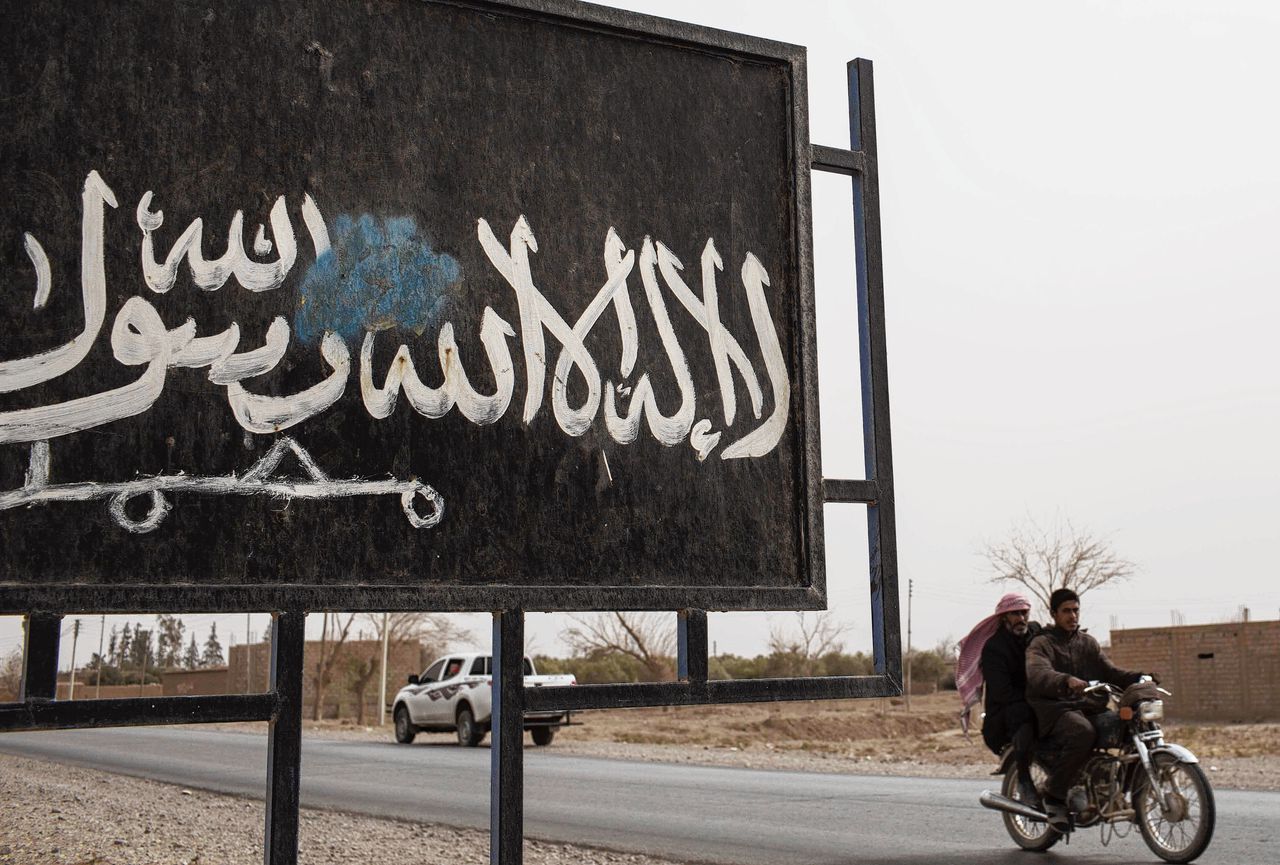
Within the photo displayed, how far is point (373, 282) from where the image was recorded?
143 inches

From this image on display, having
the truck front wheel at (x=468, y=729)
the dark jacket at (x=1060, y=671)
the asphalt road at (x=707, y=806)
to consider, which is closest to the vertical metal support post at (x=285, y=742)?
the asphalt road at (x=707, y=806)

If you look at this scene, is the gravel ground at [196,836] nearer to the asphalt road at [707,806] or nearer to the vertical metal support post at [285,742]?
the asphalt road at [707,806]

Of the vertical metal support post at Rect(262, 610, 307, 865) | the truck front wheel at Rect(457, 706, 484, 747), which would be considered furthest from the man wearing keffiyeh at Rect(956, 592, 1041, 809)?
the truck front wheel at Rect(457, 706, 484, 747)

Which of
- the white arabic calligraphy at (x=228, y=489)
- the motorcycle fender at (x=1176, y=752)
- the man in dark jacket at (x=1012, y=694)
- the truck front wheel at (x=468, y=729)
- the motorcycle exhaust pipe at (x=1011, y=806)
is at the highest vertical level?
the white arabic calligraphy at (x=228, y=489)

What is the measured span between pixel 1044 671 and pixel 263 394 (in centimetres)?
619

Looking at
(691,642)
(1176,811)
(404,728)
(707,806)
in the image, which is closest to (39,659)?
(691,642)

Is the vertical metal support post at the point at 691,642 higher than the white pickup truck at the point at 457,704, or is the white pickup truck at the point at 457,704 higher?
the vertical metal support post at the point at 691,642

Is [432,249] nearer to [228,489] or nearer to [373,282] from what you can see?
[373,282]

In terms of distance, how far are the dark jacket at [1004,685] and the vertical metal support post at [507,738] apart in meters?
5.76

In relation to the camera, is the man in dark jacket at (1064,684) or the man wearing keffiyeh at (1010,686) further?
the man wearing keffiyeh at (1010,686)

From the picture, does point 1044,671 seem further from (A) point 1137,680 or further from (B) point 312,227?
(B) point 312,227

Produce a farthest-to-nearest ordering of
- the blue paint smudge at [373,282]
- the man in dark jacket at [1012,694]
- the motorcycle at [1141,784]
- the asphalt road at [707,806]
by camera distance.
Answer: the asphalt road at [707,806] → the man in dark jacket at [1012,694] → the motorcycle at [1141,784] → the blue paint smudge at [373,282]

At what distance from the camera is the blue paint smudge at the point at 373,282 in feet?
11.7

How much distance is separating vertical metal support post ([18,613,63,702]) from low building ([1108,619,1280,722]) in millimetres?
35191
